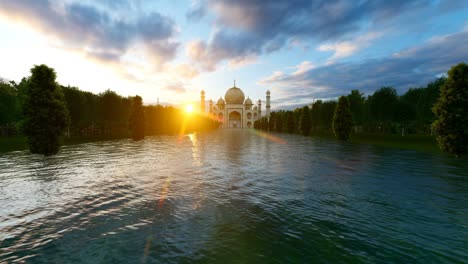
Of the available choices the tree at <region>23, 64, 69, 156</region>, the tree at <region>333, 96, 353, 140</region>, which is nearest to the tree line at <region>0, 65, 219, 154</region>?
the tree at <region>23, 64, 69, 156</region>

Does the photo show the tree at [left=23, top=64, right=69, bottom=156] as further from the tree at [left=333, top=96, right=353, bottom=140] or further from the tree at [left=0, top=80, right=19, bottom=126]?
the tree at [left=333, top=96, right=353, bottom=140]

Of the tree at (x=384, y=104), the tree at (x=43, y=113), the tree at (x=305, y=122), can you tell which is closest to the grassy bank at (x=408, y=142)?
the tree at (x=384, y=104)

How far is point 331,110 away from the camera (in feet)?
248

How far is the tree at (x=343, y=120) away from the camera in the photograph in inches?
1761

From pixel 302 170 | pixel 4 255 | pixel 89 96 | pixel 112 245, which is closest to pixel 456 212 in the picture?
pixel 302 170

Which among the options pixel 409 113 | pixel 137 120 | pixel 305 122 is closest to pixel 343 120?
pixel 305 122

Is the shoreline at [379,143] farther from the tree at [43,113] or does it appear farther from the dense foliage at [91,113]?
the dense foliage at [91,113]

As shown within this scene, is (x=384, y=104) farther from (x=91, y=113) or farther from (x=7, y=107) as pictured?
(x=7, y=107)

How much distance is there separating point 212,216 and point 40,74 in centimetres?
2296

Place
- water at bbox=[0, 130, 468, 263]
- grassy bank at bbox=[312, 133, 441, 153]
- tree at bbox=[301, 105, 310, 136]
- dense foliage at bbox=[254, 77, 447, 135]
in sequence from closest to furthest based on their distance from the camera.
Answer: water at bbox=[0, 130, 468, 263], grassy bank at bbox=[312, 133, 441, 153], dense foliage at bbox=[254, 77, 447, 135], tree at bbox=[301, 105, 310, 136]

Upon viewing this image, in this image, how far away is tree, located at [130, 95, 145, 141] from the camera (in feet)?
150

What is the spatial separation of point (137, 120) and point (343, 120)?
113ft

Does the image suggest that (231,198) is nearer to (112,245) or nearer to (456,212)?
(112,245)

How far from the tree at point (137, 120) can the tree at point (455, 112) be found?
40.0 m
